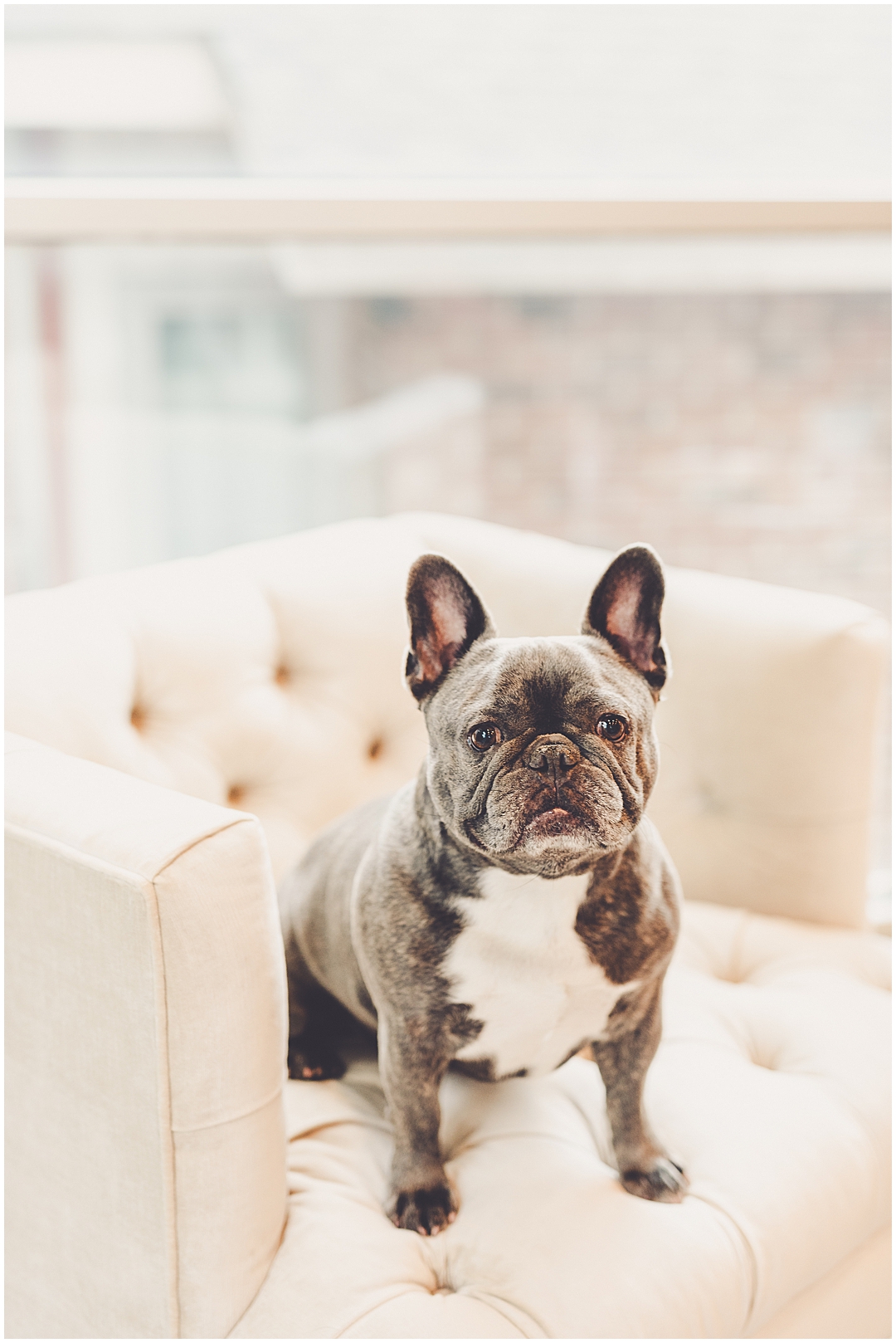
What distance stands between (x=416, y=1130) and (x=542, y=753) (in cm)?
41

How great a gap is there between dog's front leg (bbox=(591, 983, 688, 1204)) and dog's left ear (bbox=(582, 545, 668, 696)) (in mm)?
327

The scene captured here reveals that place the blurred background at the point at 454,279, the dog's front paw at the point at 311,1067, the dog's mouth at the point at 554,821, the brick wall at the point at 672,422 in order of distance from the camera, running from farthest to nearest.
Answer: the brick wall at the point at 672,422 < the blurred background at the point at 454,279 < the dog's front paw at the point at 311,1067 < the dog's mouth at the point at 554,821

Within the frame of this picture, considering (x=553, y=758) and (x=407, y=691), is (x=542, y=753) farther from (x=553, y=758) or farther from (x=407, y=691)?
(x=407, y=691)

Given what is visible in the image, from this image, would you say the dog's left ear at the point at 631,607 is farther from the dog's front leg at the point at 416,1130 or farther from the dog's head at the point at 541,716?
the dog's front leg at the point at 416,1130

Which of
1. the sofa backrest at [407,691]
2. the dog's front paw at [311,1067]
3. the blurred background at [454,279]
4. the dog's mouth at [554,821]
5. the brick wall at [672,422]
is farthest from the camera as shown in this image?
the brick wall at [672,422]

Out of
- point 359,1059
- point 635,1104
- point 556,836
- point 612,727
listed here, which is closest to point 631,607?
point 612,727

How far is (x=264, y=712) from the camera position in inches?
56.2

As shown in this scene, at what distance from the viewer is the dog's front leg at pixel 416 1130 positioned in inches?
38.4

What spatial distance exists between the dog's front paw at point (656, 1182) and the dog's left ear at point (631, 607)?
0.47m

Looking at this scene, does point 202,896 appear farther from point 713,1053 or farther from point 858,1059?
point 858,1059

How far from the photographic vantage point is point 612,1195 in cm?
100

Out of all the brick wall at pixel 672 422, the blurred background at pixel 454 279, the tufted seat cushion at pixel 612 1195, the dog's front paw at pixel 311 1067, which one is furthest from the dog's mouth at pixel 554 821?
the brick wall at pixel 672 422

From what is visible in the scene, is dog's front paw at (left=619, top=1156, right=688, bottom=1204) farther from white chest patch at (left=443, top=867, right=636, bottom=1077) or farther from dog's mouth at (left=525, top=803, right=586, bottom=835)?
dog's mouth at (left=525, top=803, right=586, bottom=835)

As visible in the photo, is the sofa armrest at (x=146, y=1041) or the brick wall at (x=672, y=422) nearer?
the sofa armrest at (x=146, y=1041)
